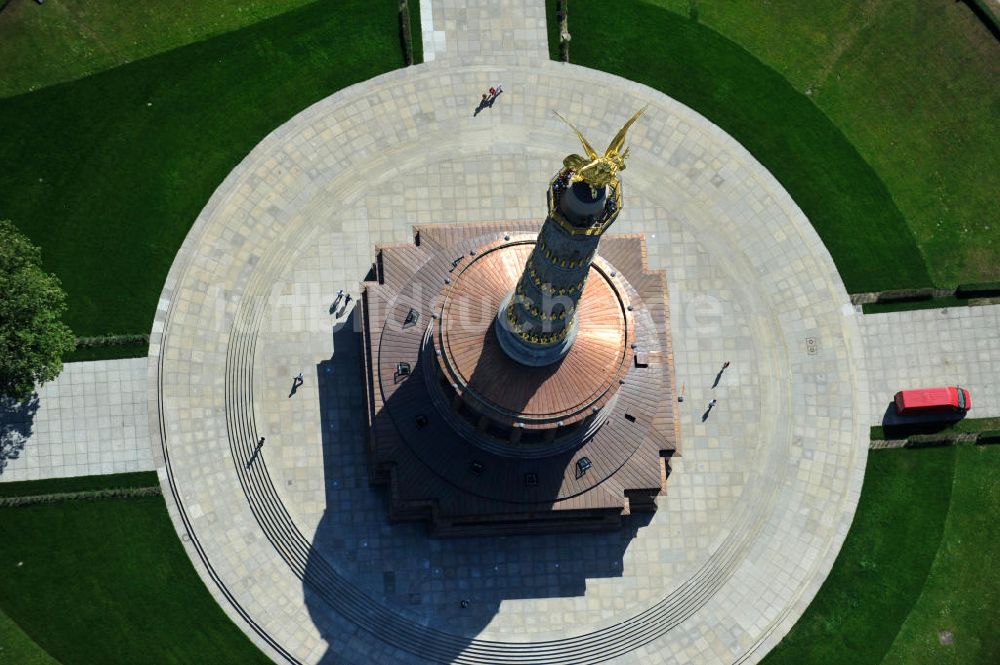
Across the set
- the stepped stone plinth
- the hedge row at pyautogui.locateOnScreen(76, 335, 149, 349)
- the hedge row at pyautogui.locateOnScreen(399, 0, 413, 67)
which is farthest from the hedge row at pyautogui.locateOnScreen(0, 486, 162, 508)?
the hedge row at pyautogui.locateOnScreen(399, 0, 413, 67)

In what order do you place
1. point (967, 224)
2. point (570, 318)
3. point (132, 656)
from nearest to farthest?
1. point (570, 318)
2. point (132, 656)
3. point (967, 224)

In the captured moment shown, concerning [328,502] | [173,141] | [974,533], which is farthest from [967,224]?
[173,141]

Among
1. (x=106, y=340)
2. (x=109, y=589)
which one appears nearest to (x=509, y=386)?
(x=106, y=340)

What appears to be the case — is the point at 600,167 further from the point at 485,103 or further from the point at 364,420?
the point at 485,103

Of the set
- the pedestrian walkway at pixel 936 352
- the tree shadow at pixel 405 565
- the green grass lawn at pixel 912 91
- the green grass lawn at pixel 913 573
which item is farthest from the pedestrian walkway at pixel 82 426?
the pedestrian walkway at pixel 936 352

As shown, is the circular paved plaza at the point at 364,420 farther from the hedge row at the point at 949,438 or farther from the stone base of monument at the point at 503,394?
the stone base of monument at the point at 503,394

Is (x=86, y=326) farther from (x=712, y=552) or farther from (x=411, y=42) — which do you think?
(x=712, y=552)
